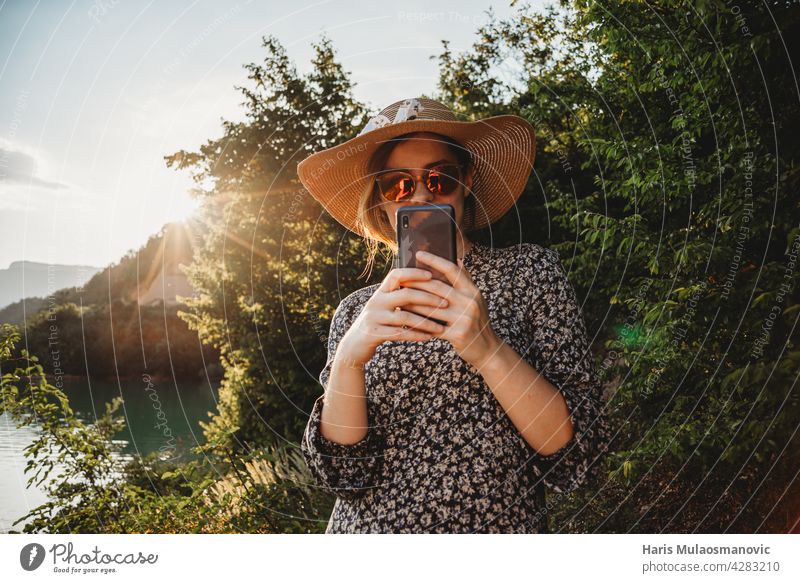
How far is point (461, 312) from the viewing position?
1.45m

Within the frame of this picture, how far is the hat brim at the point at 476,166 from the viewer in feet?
6.84

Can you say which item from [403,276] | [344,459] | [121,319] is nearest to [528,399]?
[403,276]

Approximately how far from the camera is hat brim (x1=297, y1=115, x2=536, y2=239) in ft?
6.84

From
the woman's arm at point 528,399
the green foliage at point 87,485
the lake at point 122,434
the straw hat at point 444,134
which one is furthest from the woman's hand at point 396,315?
the green foliage at point 87,485

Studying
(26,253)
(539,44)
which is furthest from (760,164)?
(26,253)

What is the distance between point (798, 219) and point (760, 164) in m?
0.34

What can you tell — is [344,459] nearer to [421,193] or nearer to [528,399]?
[528,399]

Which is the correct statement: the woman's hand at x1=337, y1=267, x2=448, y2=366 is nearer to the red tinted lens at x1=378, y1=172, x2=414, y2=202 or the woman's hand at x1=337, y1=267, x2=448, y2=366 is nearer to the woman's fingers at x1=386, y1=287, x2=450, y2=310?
the woman's fingers at x1=386, y1=287, x2=450, y2=310

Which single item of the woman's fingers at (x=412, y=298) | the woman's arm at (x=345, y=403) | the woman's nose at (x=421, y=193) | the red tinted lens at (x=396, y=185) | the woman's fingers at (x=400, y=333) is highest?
the red tinted lens at (x=396, y=185)

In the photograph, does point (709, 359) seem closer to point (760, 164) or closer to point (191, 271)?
point (760, 164)

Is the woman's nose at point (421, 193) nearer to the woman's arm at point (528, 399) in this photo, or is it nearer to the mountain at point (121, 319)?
the woman's arm at point (528, 399)

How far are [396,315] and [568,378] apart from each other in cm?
55

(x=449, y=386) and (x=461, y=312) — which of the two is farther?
(x=449, y=386)

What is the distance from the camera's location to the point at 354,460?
173 centimetres
